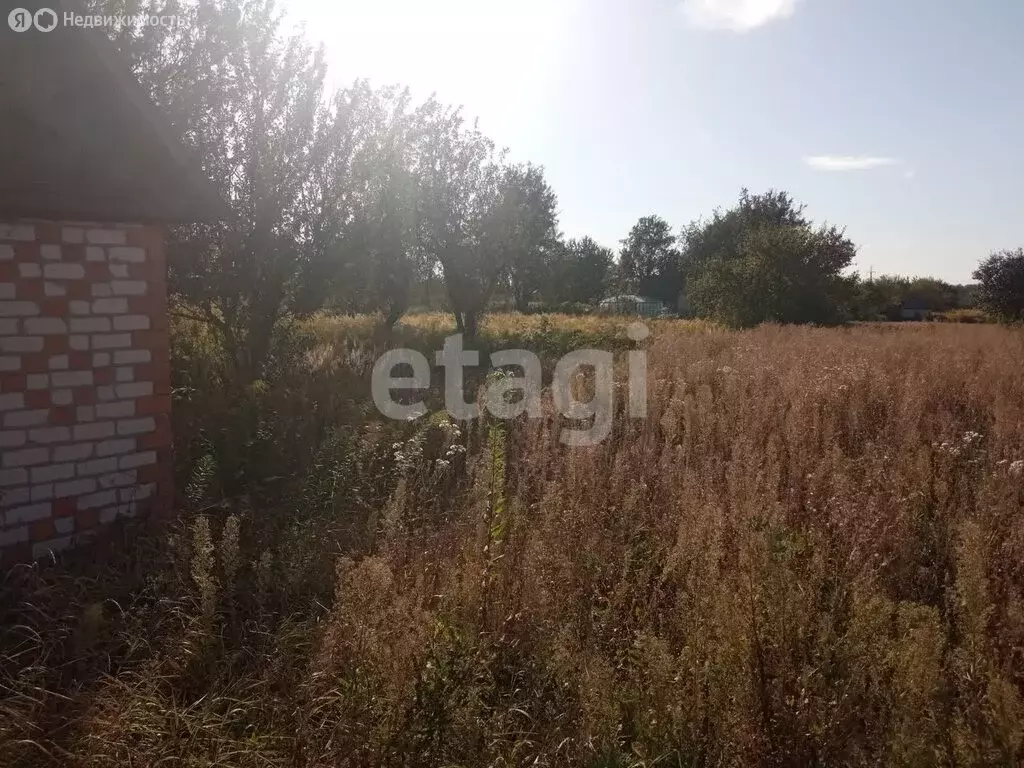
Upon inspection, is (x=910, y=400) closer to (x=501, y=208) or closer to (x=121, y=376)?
(x=121, y=376)

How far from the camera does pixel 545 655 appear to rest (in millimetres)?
2898

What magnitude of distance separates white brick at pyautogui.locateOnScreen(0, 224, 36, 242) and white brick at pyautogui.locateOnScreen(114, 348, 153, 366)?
704mm

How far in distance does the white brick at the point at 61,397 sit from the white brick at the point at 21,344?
0.94ft

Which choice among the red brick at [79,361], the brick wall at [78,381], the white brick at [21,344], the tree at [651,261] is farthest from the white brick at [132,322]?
the tree at [651,261]

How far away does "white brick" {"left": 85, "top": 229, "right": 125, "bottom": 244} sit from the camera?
4.32 metres

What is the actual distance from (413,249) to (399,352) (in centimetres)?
482

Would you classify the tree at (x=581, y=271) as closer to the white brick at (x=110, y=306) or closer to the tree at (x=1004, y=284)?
the tree at (x=1004, y=284)

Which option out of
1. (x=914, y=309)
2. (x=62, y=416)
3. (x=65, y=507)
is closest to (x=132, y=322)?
(x=62, y=416)

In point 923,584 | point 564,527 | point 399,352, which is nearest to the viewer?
point 923,584

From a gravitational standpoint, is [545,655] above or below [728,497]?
below

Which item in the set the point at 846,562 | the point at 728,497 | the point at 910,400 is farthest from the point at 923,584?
the point at 910,400

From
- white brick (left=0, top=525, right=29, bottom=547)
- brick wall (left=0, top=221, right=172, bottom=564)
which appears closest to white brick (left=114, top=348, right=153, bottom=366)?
brick wall (left=0, top=221, right=172, bottom=564)

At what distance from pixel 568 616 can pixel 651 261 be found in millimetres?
61722

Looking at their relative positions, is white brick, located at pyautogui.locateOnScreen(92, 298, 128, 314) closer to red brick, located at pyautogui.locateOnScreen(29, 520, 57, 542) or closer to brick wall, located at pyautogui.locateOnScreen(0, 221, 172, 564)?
brick wall, located at pyautogui.locateOnScreen(0, 221, 172, 564)
